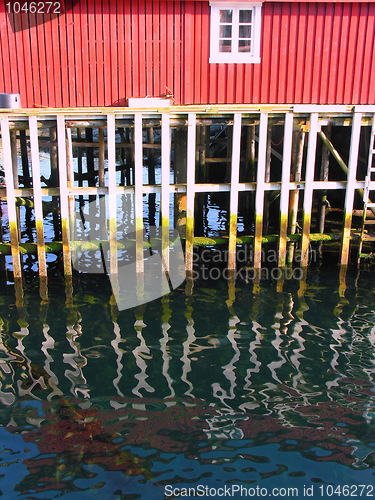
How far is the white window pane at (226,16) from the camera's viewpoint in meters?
12.4

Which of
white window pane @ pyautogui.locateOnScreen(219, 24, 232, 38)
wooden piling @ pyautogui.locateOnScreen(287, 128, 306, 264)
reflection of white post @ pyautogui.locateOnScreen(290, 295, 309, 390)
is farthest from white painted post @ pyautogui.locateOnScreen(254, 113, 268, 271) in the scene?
white window pane @ pyautogui.locateOnScreen(219, 24, 232, 38)

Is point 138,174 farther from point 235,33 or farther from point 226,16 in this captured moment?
point 226,16

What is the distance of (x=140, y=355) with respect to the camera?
865cm

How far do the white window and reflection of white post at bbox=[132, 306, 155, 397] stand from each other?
706 centimetres

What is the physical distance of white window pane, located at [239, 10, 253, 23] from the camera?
40.8 feet

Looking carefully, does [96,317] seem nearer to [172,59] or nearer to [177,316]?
[177,316]

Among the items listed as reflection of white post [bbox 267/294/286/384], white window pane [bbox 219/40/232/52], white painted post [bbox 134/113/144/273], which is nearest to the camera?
reflection of white post [bbox 267/294/286/384]

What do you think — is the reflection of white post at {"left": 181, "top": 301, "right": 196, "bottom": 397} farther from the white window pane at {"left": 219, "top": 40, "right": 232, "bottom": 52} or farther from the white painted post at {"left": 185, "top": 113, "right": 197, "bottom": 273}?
the white window pane at {"left": 219, "top": 40, "right": 232, "bottom": 52}

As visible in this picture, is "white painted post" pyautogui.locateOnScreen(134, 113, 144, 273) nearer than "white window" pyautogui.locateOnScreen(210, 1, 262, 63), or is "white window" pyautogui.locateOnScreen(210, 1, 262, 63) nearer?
"white painted post" pyautogui.locateOnScreen(134, 113, 144, 273)

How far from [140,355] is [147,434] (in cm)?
230

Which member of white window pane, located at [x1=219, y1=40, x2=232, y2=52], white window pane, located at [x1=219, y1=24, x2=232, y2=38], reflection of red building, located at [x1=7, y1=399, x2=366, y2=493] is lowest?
reflection of red building, located at [x1=7, y1=399, x2=366, y2=493]

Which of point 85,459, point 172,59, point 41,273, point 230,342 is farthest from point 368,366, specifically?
point 172,59

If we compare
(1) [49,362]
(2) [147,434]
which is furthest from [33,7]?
(2) [147,434]

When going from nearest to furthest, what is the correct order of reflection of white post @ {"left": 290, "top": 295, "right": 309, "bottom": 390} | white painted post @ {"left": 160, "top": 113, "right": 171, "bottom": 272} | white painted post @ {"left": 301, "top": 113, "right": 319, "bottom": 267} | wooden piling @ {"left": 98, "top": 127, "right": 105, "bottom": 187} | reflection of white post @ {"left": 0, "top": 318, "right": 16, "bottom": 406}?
reflection of white post @ {"left": 0, "top": 318, "right": 16, "bottom": 406}
reflection of white post @ {"left": 290, "top": 295, "right": 309, "bottom": 390}
white painted post @ {"left": 160, "top": 113, "right": 171, "bottom": 272}
white painted post @ {"left": 301, "top": 113, "right": 319, "bottom": 267}
wooden piling @ {"left": 98, "top": 127, "right": 105, "bottom": 187}
